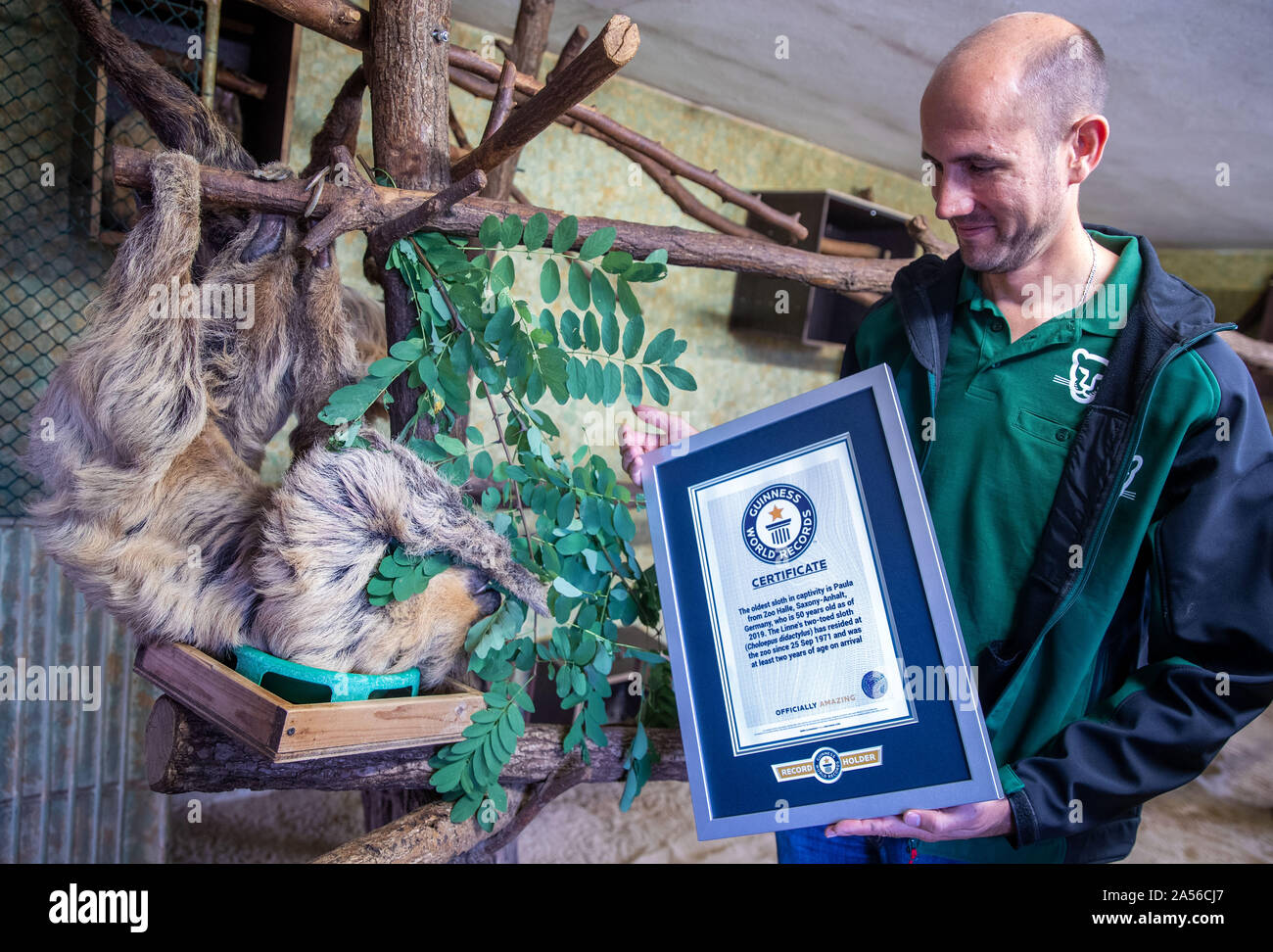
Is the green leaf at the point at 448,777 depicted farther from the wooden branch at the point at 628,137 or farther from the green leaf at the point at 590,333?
the wooden branch at the point at 628,137

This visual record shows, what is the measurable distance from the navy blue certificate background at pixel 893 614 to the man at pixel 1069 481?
2.1 inches

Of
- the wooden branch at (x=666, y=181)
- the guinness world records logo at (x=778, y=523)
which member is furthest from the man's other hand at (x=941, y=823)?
the wooden branch at (x=666, y=181)

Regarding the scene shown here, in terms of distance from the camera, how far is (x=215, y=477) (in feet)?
3.75

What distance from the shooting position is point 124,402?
106cm

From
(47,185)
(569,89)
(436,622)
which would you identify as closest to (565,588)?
(436,622)

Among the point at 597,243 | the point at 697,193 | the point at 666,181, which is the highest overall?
the point at 697,193

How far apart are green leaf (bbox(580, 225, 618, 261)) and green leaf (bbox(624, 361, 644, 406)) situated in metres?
0.16

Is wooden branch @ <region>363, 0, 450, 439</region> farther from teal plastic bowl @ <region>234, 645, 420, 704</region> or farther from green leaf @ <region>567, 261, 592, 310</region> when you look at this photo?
teal plastic bowl @ <region>234, 645, 420, 704</region>

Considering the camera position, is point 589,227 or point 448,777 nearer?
point 448,777

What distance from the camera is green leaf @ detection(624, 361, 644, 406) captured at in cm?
120

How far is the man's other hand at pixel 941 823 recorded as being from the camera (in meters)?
0.89

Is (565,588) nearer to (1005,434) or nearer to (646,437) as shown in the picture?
(646,437)

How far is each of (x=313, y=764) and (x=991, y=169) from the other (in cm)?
111
